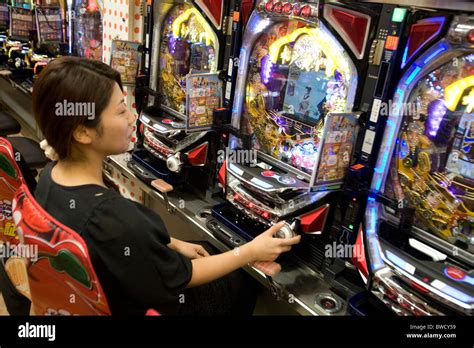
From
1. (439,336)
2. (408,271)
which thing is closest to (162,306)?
(408,271)

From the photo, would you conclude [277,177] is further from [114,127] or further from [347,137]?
[114,127]

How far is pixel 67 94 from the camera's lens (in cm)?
140

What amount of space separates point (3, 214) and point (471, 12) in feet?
7.20

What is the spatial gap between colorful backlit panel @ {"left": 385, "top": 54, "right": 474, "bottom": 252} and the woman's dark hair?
114 cm

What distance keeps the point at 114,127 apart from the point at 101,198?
0.27 metres

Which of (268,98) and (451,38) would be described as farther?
(268,98)

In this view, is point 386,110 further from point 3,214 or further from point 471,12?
point 3,214

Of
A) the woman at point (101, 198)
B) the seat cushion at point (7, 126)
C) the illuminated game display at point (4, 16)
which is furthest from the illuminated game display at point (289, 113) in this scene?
the illuminated game display at point (4, 16)

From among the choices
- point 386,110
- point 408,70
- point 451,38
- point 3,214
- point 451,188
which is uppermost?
point 451,38

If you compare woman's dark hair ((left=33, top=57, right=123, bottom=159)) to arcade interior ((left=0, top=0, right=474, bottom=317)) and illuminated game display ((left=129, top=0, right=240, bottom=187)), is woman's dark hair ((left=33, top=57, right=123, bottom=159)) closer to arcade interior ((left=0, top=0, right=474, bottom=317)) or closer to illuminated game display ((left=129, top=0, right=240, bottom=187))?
arcade interior ((left=0, top=0, right=474, bottom=317))

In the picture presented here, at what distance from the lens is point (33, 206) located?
1354 millimetres

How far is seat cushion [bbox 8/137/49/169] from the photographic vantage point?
3283 mm

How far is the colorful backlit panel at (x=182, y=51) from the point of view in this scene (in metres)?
2.69

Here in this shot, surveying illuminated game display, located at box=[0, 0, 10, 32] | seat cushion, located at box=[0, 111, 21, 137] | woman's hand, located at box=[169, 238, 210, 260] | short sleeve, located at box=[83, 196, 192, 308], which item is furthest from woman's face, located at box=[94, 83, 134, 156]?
illuminated game display, located at box=[0, 0, 10, 32]
